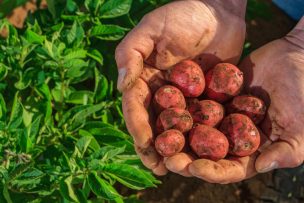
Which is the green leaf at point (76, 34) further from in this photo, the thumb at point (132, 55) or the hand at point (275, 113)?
the hand at point (275, 113)

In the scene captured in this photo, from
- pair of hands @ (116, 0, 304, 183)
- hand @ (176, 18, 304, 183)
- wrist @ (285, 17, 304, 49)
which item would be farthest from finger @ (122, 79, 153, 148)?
wrist @ (285, 17, 304, 49)

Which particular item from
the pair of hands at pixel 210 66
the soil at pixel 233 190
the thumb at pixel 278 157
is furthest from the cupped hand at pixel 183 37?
the soil at pixel 233 190

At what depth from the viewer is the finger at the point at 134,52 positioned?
5.04ft

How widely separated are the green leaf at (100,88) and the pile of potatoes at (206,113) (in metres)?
0.21

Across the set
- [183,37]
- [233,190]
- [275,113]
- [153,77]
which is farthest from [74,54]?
[233,190]

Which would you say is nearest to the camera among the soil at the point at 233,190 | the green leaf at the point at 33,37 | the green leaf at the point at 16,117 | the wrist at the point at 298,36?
the green leaf at the point at 16,117

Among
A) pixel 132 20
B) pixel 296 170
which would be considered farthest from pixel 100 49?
pixel 296 170

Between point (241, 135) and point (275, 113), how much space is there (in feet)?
0.64

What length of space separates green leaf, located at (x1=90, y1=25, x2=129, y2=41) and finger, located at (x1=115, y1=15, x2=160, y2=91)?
0.31ft

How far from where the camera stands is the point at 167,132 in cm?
153

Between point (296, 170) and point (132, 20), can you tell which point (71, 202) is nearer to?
point (132, 20)

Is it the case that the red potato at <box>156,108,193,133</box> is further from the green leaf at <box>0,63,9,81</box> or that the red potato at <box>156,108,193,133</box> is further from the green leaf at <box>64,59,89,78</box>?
the green leaf at <box>0,63,9,81</box>

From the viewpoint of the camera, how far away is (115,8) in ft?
5.82

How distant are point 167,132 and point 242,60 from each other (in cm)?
60
